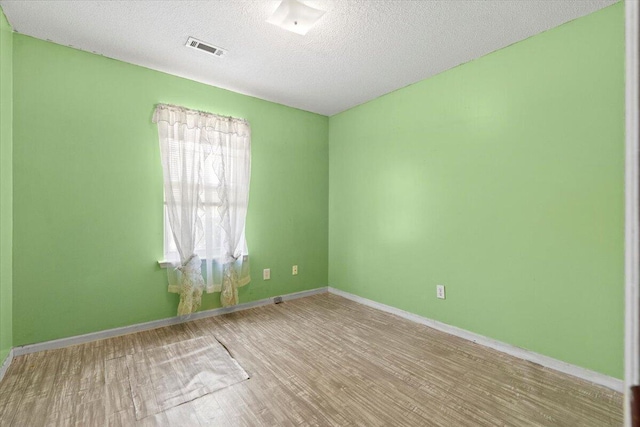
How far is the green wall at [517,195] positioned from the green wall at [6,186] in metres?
3.22

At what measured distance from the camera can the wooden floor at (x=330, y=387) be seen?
1.60m

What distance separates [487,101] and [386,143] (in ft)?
3.68

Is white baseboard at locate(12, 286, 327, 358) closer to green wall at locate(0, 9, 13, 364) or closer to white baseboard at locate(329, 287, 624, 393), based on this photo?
green wall at locate(0, 9, 13, 364)

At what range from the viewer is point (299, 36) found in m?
2.29

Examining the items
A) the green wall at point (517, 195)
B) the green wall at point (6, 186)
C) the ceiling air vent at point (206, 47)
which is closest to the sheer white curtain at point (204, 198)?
the ceiling air vent at point (206, 47)

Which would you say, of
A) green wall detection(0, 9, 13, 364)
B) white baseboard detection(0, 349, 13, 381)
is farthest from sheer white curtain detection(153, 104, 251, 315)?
white baseboard detection(0, 349, 13, 381)

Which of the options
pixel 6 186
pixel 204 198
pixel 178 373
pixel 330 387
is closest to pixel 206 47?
pixel 204 198

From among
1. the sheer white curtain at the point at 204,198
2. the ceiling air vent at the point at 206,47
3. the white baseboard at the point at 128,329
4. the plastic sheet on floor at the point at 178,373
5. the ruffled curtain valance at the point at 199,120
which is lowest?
the plastic sheet on floor at the point at 178,373

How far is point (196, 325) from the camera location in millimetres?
2906

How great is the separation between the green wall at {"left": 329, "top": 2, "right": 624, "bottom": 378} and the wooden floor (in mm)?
373

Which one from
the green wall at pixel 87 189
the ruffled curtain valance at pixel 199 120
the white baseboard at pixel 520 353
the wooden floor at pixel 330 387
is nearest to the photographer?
the wooden floor at pixel 330 387

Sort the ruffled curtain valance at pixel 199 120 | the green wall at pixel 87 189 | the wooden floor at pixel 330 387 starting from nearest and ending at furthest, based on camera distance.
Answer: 1. the wooden floor at pixel 330 387
2. the green wall at pixel 87 189
3. the ruffled curtain valance at pixel 199 120

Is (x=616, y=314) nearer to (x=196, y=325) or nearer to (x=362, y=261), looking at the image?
(x=362, y=261)

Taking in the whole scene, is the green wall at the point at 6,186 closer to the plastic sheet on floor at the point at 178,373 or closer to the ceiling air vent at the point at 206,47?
the plastic sheet on floor at the point at 178,373
